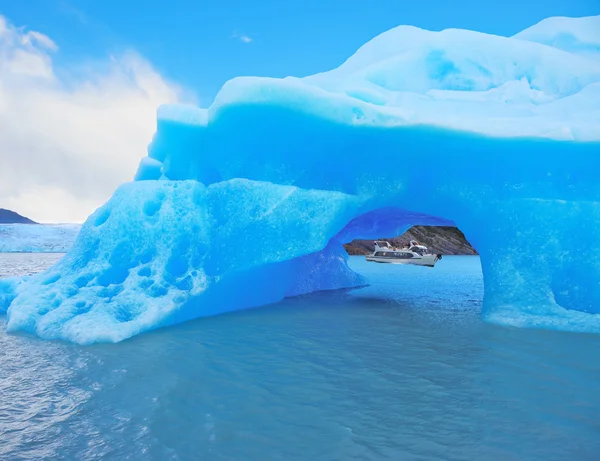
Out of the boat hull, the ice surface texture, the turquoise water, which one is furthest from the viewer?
the boat hull

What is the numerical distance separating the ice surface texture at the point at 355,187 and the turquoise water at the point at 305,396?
782 mm

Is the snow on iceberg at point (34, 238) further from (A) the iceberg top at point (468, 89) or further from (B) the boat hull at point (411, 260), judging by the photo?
(A) the iceberg top at point (468, 89)

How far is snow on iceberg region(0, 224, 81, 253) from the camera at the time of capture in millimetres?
38175

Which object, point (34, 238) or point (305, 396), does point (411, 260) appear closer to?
point (305, 396)

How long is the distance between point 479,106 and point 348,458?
21.7 ft

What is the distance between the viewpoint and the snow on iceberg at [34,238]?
38.2 meters

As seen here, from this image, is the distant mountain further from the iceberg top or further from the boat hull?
the iceberg top

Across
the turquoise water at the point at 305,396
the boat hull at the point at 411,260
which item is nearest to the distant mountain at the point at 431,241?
the boat hull at the point at 411,260

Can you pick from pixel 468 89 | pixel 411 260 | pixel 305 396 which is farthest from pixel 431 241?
pixel 305 396

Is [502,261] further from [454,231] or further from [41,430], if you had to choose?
[454,231]

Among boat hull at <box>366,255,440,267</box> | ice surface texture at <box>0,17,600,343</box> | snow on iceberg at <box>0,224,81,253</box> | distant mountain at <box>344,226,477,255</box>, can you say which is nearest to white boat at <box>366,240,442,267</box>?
boat hull at <box>366,255,440,267</box>

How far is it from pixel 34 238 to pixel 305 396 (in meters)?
43.9

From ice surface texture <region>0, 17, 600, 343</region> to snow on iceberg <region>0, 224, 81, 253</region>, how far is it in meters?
36.6

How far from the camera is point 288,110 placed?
681 centimetres
